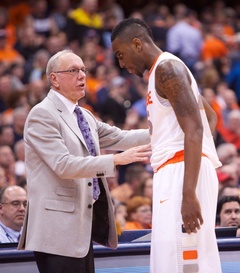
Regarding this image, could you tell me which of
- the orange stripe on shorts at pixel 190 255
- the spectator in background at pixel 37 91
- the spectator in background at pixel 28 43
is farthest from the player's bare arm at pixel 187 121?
the spectator in background at pixel 28 43

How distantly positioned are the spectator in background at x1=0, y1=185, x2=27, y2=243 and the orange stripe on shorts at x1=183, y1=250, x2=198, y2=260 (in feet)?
6.63

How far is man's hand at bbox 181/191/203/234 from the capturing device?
396 centimetres

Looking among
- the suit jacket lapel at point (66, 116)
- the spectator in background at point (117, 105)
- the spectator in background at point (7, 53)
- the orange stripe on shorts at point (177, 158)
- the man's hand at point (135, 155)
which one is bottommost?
the orange stripe on shorts at point (177, 158)

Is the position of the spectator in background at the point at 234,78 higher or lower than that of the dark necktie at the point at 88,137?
higher

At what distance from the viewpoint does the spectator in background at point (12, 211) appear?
5.88m

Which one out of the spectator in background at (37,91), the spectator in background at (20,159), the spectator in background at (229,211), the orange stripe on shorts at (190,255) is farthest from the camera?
the spectator in background at (37,91)

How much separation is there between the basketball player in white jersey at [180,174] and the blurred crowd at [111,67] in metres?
3.29

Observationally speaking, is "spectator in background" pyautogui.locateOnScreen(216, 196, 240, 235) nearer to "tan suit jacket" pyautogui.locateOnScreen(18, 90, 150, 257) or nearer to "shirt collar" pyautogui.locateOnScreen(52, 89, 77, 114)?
"tan suit jacket" pyautogui.locateOnScreen(18, 90, 150, 257)

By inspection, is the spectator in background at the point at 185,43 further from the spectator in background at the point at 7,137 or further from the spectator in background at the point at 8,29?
the spectator in background at the point at 7,137

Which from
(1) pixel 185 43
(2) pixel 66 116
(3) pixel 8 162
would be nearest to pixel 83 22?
(1) pixel 185 43

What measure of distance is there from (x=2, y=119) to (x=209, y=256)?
21.8 ft

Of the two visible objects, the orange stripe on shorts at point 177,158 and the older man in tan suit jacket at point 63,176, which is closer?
the orange stripe on shorts at point 177,158

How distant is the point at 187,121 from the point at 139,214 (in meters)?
3.37

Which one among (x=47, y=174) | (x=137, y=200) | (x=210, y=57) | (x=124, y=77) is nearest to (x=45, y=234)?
(x=47, y=174)
